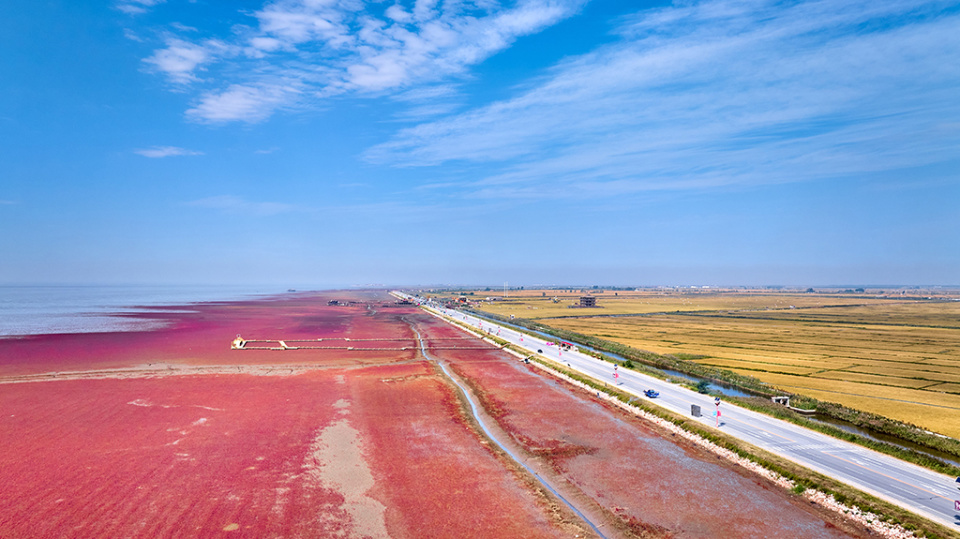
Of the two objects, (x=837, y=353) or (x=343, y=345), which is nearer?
(x=837, y=353)

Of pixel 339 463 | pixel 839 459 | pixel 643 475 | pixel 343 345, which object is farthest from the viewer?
pixel 343 345

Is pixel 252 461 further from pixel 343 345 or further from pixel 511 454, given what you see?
pixel 343 345

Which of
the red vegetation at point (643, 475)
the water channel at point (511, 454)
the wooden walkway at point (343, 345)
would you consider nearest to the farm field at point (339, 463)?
the red vegetation at point (643, 475)

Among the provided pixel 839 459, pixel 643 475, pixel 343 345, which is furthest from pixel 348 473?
pixel 343 345

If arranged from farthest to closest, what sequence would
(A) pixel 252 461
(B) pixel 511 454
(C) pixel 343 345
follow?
(C) pixel 343 345 < (B) pixel 511 454 < (A) pixel 252 461

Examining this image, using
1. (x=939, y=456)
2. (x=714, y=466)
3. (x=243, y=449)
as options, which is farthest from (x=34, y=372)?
(x=939, y=456)

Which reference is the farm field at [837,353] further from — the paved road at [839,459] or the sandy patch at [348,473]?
the sandy patch at [348,473]
